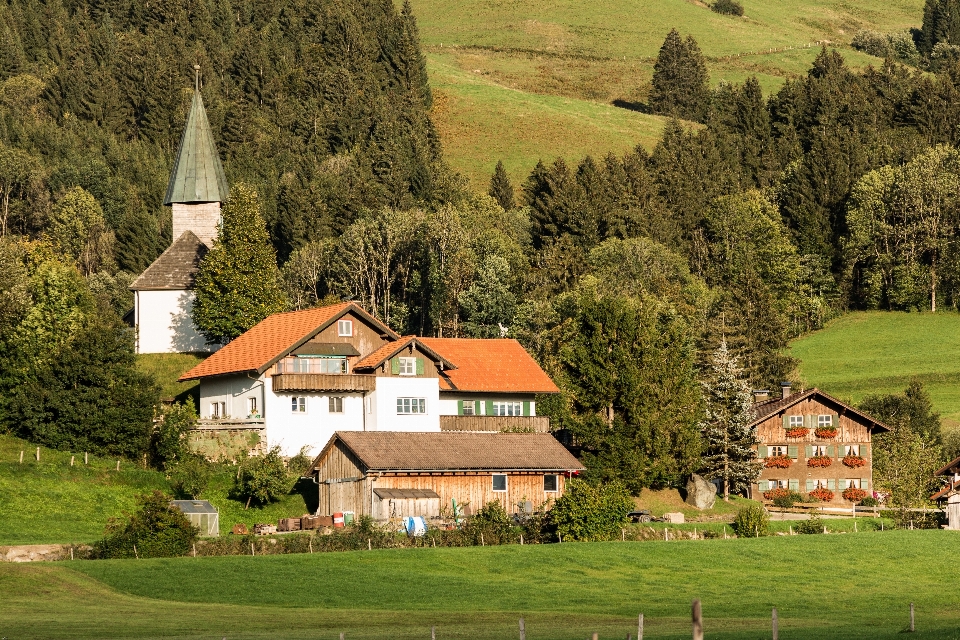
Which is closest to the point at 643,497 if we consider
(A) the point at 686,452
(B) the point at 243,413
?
(A) the point at 686,452

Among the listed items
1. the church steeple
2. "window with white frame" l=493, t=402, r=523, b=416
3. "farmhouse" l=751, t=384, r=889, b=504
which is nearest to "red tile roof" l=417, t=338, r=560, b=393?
"window with white frame" l=493, t=402, r=523, b=416

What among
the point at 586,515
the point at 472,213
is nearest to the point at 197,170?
the point at 472,213

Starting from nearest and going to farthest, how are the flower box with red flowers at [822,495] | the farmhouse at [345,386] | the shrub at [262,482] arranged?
the shrub at [262,482] → the farmhouse at [345,386] → the flower box with red flowers at [822,495]

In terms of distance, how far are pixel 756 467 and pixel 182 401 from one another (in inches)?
1311

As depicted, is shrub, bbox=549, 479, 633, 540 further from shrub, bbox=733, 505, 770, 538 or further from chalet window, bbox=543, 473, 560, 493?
chalet window, bbox=543, 473, 560, 493

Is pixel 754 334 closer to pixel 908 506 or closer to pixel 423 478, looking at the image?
pixel 908 506

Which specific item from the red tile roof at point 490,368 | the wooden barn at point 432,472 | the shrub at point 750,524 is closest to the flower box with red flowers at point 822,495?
the red tile roof at point 490,368

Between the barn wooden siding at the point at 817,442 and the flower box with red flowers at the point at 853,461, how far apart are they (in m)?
0.25

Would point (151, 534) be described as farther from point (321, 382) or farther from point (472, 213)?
point (472, 213)

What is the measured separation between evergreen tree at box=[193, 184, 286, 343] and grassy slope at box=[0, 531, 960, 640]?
131 feet

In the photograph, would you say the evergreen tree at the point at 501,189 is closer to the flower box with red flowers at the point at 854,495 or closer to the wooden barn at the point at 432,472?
the flower box with red flowers at the point at 854,495

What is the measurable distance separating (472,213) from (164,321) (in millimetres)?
40191

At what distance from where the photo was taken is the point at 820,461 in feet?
321

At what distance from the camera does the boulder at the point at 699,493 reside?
8231 cm
